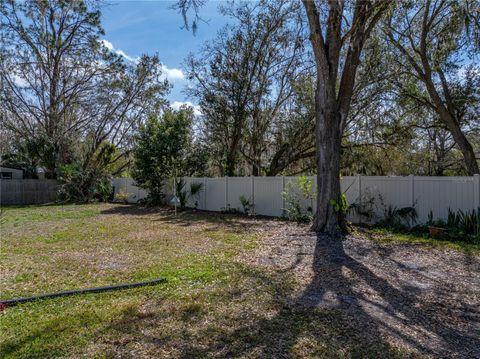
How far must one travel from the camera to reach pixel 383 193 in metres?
9.84

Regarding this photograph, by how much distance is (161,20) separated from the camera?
7.88 metres

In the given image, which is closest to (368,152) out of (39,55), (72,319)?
(72,319)

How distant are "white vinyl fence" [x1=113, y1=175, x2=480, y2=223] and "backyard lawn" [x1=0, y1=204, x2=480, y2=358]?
1820mm

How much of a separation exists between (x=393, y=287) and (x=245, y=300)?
198 cm

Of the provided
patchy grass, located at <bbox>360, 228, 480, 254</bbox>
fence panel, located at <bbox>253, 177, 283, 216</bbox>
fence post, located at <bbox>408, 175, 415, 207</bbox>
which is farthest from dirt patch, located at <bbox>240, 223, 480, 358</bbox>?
fence panel, located at <bbox>253, 177, 283, 216</bbox>

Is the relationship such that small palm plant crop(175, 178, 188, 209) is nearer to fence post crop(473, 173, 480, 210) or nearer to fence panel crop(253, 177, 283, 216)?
fence panel crop(253, 177, 283, 216)

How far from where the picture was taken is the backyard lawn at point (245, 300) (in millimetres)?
3014

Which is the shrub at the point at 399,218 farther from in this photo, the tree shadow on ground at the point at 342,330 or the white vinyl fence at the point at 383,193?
the tree shadow on ground at the point at 342,330

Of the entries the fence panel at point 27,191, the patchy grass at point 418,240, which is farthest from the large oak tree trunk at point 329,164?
the fence panel at point 27,191

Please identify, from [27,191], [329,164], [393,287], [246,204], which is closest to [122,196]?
[27,191]

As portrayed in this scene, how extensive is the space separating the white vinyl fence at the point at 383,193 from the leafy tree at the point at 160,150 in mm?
3028

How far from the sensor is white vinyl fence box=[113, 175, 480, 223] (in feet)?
27.8

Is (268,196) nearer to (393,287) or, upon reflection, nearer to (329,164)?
(329,164)

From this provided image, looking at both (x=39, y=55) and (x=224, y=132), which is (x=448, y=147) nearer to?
(x=224, y=132)
